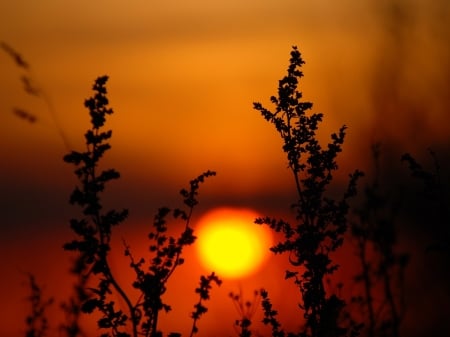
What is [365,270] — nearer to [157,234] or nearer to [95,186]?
[157,234]

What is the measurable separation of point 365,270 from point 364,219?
1.07m

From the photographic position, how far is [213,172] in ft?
35.5

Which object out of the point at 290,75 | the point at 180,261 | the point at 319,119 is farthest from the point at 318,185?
the point at 180,261

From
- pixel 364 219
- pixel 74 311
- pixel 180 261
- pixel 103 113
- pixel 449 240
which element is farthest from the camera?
pixel 364 219

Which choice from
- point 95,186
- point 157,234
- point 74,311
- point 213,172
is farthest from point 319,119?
point 74,311

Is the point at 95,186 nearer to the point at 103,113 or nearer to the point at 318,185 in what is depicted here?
the point at 103,113

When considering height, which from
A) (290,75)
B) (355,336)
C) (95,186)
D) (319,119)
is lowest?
(355,336)

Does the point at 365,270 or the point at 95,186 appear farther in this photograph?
the point at 365,270

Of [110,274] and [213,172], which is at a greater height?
[213,172]

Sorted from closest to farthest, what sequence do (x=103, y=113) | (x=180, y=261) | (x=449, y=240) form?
(x=449, y=240), (x=103, y=113), (x=180, y=261)

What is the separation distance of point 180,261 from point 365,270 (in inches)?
215

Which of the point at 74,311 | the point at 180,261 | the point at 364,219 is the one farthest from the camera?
the point at 364,219

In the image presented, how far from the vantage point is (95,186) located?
9562 mm

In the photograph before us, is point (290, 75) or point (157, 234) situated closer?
point (157, 234)
